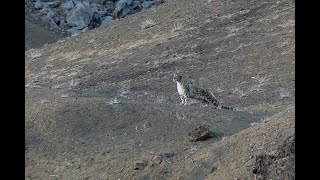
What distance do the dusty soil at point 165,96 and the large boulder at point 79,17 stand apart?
10.00 meters

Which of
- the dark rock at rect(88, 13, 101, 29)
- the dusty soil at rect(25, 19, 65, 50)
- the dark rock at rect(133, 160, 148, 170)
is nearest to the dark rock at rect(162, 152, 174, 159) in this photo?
the dark rock at rect(133, 160, 148, 170)

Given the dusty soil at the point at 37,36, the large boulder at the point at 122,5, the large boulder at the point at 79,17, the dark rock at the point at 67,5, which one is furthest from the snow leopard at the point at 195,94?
the dark rock at the point at 67,5

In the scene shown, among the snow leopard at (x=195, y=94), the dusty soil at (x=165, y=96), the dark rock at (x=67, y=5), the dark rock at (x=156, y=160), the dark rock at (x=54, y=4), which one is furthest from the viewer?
the dark rock at (x=54, y=4)

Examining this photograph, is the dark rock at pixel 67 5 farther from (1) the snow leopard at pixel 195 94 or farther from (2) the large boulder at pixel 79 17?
(1) the snow leopard at pixel 195 94

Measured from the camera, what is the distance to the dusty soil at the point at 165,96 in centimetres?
921

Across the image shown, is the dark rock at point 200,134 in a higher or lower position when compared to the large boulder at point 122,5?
higher

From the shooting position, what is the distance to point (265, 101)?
17.4 m

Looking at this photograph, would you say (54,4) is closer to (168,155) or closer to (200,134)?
(200,134)

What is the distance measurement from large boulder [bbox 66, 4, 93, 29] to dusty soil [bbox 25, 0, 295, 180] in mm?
9996

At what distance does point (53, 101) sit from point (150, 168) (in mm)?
4774

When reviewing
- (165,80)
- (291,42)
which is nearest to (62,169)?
(165,80)

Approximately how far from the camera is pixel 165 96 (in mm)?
19672

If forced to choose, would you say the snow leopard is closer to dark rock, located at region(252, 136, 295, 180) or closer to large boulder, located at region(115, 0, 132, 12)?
dark rock, located at region(252, 136, 295, 180)
